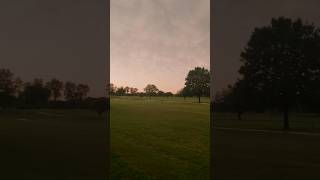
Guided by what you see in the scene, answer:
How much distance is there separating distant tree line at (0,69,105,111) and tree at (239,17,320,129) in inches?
288

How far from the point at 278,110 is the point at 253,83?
2128 millimetres

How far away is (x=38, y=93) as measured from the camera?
1034 centimetres

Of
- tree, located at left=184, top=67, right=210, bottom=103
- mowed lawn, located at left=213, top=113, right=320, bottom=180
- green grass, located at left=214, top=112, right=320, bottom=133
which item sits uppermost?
tree, located at left=184, top=67, right=210, bottom=103

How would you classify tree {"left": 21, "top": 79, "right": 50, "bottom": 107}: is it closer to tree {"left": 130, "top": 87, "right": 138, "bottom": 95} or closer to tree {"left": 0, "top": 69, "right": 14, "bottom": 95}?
tree {"left": 0, "top": 69, "right": 14, "bottom": 95}

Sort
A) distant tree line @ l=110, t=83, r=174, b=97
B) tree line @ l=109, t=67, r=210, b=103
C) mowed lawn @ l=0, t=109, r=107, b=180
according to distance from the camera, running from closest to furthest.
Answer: mowed lawn @ l=0, t=109, r=107, b=180, distant tree line @ l=110, t=83, r=174, b=97, tree line @ l=109, t=67, r=210, b=103

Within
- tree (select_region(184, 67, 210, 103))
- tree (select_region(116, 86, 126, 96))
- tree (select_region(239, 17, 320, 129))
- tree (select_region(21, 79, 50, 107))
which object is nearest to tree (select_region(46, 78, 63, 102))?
tree (select_region(21, 79, 50, 107))

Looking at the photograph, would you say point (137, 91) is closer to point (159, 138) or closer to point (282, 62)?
point (159, 138)

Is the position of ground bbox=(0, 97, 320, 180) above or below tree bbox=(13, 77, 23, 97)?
below

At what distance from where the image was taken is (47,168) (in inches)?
384

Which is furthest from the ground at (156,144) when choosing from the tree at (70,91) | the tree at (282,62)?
the tree at (282,62)

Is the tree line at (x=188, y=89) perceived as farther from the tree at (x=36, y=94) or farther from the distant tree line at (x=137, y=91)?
the tree at (x=36, y=94)

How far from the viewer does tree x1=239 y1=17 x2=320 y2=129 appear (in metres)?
14.7

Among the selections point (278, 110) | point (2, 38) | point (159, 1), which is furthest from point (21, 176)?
point (278, 110)

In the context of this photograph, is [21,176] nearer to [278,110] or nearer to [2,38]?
[2,38]
